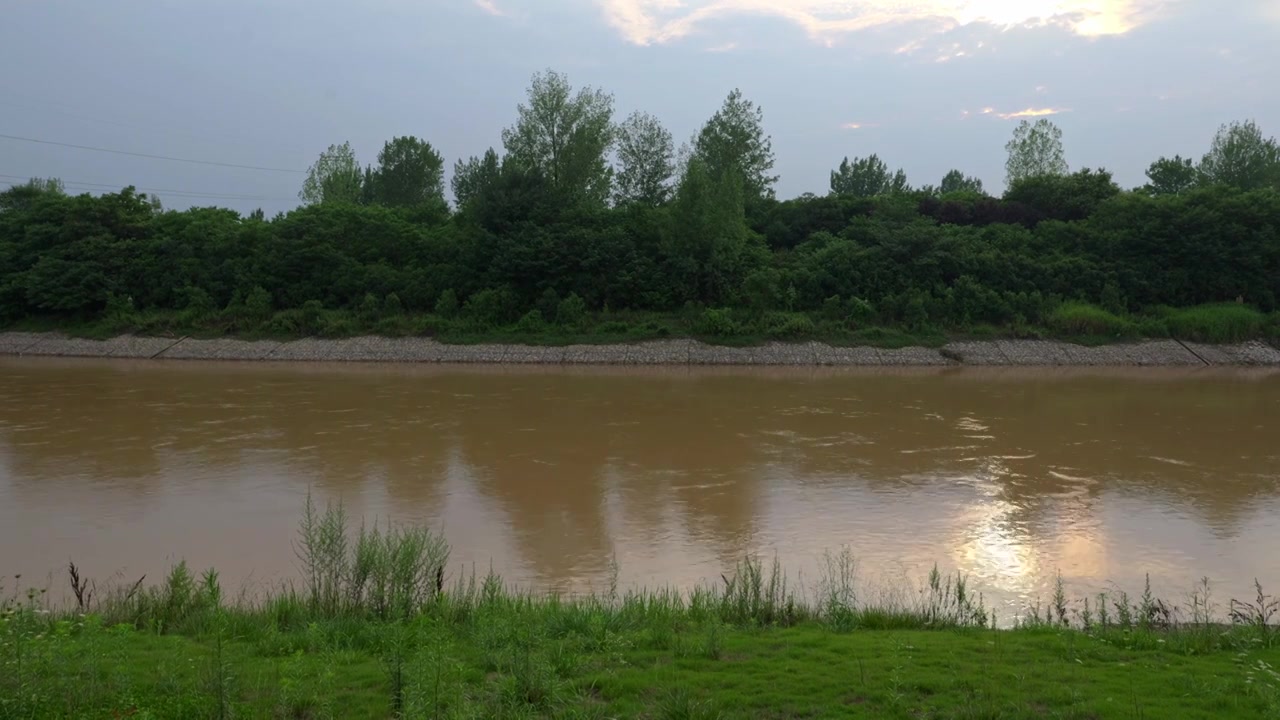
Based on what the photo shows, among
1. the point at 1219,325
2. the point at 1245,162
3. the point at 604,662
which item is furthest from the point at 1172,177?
the point at 604,662

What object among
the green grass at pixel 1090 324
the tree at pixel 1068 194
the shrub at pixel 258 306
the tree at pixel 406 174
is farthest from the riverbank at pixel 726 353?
the tree at pixel 406 174

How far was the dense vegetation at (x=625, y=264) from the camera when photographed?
3769cm

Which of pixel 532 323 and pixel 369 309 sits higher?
pixel 369 309

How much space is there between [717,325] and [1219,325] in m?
20.1

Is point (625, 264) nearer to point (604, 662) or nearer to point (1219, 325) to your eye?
point (1219, 325)

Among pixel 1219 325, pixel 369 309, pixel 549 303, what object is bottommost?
pixel 1219 325

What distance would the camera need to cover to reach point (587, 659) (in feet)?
19.5

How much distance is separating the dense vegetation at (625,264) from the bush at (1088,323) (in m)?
0.08

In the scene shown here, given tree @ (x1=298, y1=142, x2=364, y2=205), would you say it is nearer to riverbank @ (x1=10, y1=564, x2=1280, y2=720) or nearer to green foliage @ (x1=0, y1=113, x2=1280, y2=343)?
green foliage @ (x1=0, y1=113, x2=1280, y2=343)

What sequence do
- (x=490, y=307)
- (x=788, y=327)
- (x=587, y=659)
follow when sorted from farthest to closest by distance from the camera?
(x=490, y=307), (x=788, y=327), (x=587, y=659)

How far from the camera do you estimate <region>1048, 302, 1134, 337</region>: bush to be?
120 ft

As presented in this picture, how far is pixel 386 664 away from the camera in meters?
5.65

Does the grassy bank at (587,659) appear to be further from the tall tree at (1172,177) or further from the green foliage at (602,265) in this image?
the tall tree at (1172,177)

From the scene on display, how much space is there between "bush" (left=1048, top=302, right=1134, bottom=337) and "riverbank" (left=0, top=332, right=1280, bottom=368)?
0.79 m
